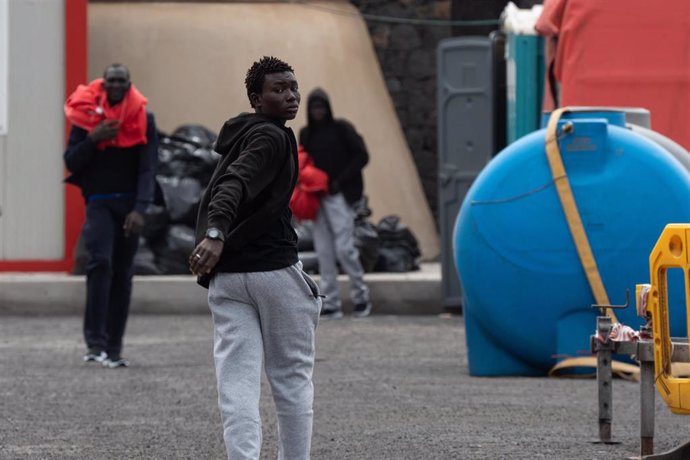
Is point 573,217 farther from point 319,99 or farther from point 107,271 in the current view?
point 319,99

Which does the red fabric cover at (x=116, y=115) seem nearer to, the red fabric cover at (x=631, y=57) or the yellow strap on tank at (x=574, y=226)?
the yellow strap on tank at (x=574, y=226)

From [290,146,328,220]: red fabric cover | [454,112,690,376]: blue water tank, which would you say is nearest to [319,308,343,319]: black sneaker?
[290,146,328,220]: red fabric cover

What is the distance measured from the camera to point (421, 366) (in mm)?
10609

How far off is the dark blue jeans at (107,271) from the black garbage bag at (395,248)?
18.5 ft

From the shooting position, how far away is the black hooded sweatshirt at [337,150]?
1407 centimetres

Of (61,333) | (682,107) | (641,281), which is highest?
(682,107)

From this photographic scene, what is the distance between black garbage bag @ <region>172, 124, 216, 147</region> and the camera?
16.6 meters

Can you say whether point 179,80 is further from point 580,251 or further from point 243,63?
point 580,251

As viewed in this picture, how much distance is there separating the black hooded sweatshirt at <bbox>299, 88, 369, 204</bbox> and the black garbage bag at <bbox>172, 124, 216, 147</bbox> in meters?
2.57

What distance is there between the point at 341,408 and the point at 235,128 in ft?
9.98

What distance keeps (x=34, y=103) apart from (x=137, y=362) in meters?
5.54

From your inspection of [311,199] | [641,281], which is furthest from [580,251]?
[311,199]

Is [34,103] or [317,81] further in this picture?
[317,81]

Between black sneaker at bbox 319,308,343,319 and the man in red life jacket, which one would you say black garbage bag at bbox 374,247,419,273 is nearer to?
black sneaker at bbox 319,308,343,319
